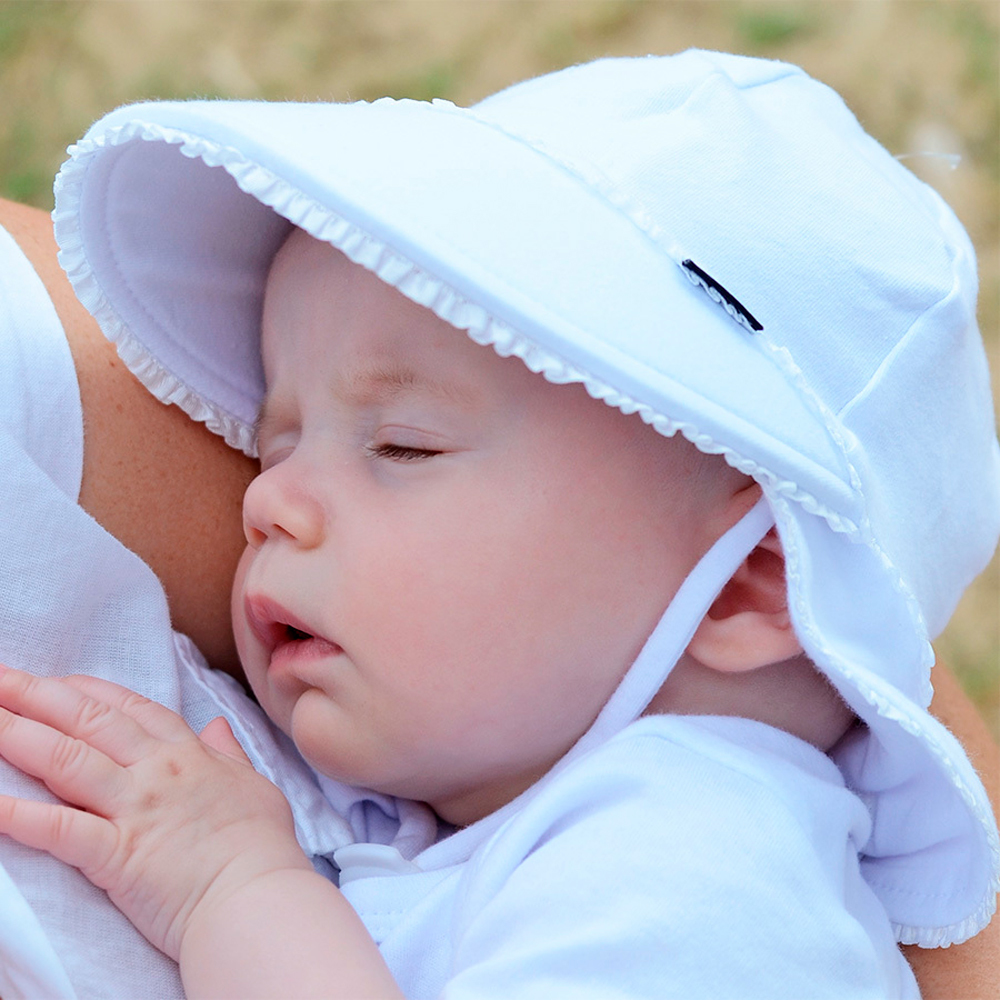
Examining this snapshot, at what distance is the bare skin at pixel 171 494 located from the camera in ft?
4.01

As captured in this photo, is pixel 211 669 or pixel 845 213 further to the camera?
pixel 211 669

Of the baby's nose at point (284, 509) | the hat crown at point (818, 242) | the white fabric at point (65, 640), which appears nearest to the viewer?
the white fabric at point (65, 640)

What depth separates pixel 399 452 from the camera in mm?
1108

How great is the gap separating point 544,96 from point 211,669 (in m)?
0.67

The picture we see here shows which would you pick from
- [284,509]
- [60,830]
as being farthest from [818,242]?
[60,830]

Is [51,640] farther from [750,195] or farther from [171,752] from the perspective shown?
A: [750,195]

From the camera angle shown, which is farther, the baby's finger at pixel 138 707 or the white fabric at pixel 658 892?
the baby's finger at pixel 138 707

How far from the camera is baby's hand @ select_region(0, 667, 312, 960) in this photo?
Answer: 956 millimetres

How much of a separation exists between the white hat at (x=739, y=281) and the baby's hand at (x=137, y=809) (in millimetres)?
418

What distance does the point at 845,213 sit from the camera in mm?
1065

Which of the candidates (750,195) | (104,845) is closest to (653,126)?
(750,195)

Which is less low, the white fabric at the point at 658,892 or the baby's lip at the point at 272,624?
the white fabric at the point at 658,892

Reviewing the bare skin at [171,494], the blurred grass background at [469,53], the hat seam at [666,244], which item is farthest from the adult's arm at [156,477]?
the blurred grass background at [469,53]

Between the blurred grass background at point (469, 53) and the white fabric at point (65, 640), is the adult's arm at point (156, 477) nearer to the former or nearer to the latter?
the white fabric at point (65, 640)
